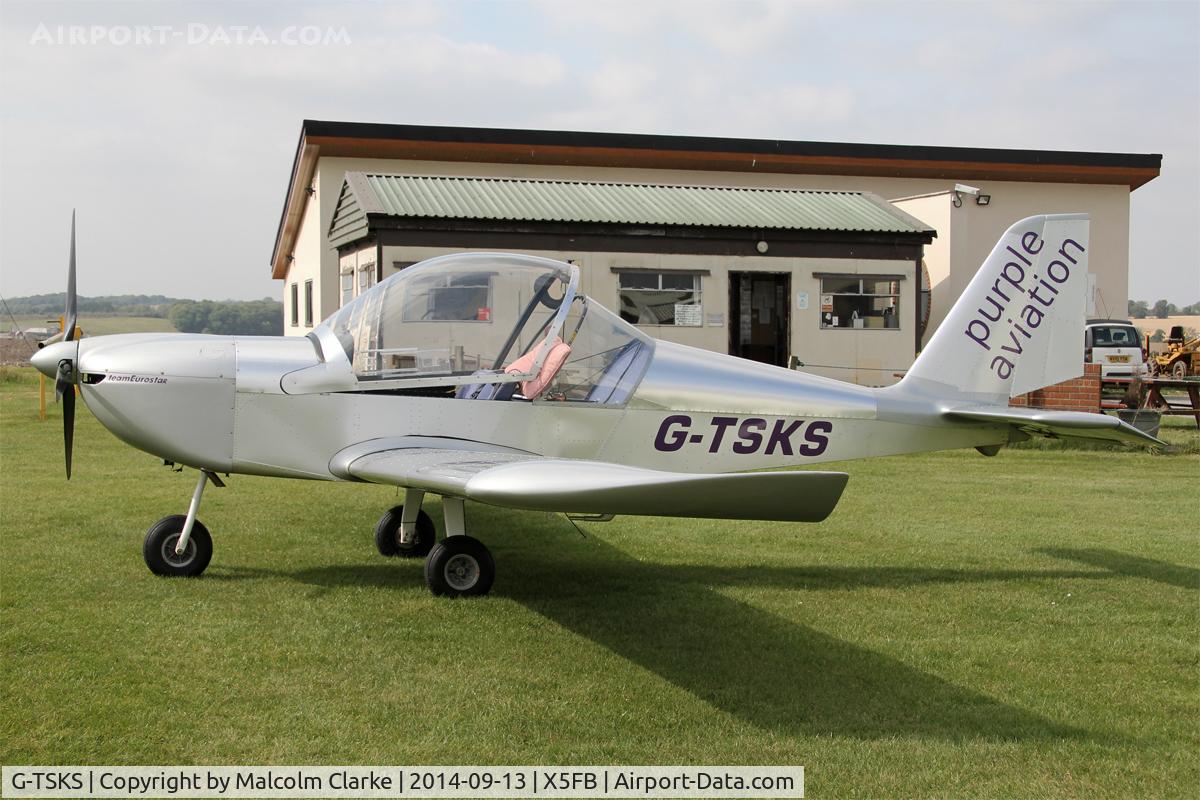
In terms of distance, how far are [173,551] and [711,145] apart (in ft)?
76.5

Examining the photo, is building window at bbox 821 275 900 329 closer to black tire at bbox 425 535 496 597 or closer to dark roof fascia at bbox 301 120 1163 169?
dark roof fascia at bbox 301 120 1163 169

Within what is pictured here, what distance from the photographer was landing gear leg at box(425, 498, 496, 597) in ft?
22.0

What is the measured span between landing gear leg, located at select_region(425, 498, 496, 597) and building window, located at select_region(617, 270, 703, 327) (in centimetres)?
1326

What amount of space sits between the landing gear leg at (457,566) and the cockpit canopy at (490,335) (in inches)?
35.3

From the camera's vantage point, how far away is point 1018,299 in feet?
27.2

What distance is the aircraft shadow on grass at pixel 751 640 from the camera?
15.8ft

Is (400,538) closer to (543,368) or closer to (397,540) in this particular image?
(397,540)

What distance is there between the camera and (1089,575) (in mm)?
7762

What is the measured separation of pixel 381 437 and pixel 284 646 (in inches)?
65.8

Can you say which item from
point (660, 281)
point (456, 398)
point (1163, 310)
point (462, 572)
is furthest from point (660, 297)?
point (1163, 310)

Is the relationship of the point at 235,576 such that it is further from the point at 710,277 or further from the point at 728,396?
the point at 710,277

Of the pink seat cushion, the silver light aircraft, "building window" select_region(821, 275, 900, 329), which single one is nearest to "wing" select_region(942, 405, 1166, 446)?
the silver light aircraft

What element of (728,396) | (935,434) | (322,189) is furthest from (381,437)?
(322,189)

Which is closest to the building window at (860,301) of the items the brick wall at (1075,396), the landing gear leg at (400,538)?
the brick wall at (1075,396)
